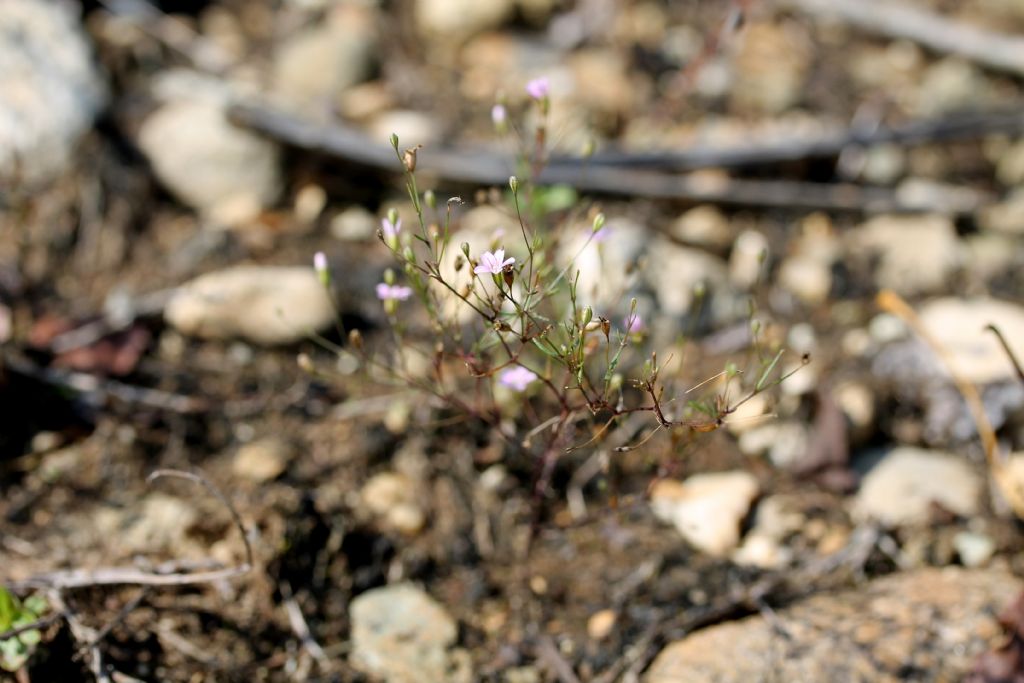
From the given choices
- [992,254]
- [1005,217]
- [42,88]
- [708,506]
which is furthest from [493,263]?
[1005,217]

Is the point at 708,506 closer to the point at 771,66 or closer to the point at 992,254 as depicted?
the point at 992,254

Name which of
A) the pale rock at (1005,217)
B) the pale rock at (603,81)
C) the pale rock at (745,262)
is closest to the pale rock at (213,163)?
the pale rock at (603,81)

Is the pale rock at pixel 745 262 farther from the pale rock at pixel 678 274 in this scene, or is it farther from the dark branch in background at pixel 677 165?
the dark branch in background at pixel 677 165

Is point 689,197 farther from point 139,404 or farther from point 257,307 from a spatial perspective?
point 139,404

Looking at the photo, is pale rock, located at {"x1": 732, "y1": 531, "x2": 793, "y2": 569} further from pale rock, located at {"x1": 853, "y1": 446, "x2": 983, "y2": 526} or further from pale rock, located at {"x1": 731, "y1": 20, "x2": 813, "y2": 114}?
pale rock, located at {"x1": 731, "y1": 20, "x2": 813, "y2": 114}

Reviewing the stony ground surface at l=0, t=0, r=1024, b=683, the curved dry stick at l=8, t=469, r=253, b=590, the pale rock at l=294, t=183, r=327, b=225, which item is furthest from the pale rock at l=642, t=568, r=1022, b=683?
the pale rock at l=294, t=183, r=327, b=225

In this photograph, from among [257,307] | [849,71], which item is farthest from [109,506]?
[849,71]
